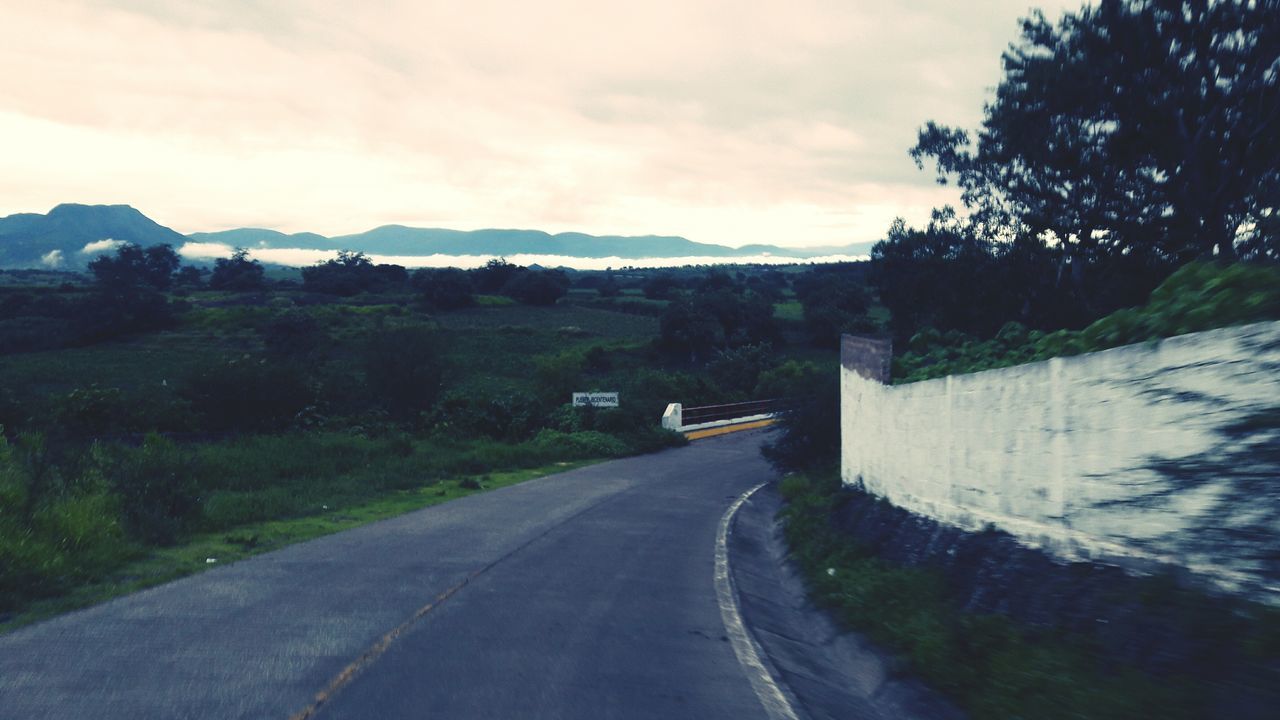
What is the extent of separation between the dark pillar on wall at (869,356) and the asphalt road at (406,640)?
3.97 m

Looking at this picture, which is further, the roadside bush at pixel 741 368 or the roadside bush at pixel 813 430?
the roadside bush at pixel 741 368

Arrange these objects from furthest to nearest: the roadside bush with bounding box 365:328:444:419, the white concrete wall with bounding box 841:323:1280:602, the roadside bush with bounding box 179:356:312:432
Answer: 1. the roadside bush with bounding box 365:328:444:419
2. the roadside bush with bounding box 179:356:312:432
3. the white concrete wall with bounding box 841:323:1280:602

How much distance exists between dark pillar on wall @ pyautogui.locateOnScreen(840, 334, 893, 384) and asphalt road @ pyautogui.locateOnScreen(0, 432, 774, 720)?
3973mm

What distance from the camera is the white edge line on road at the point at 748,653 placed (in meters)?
6.04

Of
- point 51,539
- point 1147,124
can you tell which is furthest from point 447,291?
point 51,539

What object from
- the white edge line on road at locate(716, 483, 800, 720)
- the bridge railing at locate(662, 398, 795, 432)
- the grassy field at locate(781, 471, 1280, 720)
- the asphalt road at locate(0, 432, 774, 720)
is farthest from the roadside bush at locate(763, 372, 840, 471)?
the grassy field at locate(781, 471, 1280, 720)

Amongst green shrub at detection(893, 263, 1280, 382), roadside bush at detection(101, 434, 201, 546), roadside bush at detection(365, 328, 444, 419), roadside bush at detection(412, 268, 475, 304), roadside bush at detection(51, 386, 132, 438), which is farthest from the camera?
roadside bush at detection(412, 268, 475, 304)

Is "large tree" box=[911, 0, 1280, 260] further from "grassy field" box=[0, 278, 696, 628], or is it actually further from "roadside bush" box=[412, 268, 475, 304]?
"roadside bush" box=[412, 268, 475, 304]

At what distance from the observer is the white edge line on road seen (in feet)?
19.8

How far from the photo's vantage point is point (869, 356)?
14.0m

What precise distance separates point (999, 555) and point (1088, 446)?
154 centimetres

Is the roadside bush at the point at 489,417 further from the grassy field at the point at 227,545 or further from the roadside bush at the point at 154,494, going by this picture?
the roadside bush at the point at 154,494

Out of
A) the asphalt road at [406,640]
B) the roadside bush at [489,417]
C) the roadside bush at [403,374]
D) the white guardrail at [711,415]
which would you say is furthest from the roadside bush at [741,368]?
the asphalt road at [406,640]

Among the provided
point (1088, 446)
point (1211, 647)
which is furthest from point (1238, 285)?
point (1211, 647)
